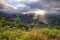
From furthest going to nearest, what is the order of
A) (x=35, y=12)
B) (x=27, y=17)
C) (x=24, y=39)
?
(x=35, y=12) < (x=27, y=17) < (x=24, y=39)

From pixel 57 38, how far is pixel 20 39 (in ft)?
5.51

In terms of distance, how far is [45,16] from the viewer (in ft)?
70.2

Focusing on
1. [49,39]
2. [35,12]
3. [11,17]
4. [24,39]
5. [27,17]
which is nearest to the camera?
[24,39]

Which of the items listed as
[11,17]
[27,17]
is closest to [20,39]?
[11,17]

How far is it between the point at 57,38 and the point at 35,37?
1131mm

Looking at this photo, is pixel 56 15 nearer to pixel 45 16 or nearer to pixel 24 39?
pixel 45 16

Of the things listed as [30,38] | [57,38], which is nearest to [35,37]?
[30,38]

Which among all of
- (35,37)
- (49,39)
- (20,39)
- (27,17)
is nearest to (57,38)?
(49,39)

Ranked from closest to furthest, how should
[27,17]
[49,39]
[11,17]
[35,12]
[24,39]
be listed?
[24,39]
[49,39]
[11,17]
[27,17]
[35,12]

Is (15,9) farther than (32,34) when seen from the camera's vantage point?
Yes

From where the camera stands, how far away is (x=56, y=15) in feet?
70.5

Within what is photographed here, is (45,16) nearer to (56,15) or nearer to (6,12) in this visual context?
(56,15)

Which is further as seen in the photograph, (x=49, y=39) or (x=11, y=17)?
(x=11, y=17)

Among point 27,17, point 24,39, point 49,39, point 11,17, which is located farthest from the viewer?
point 27,17
